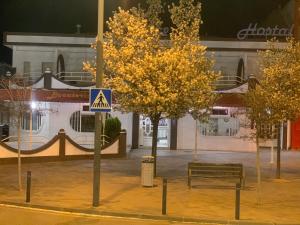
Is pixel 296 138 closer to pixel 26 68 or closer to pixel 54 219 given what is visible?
pixel 26 68

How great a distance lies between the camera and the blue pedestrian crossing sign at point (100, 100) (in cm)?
1393

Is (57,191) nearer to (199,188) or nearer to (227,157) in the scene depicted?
(199,188)

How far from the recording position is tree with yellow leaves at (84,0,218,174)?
59.1 ft

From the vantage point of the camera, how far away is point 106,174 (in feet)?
67.8

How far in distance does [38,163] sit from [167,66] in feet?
28.3

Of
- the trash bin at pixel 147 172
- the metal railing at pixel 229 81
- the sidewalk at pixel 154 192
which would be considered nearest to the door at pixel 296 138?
the metal railing at pixel 229 81

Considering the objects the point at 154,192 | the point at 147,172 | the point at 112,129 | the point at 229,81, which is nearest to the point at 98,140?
the point at 154,192

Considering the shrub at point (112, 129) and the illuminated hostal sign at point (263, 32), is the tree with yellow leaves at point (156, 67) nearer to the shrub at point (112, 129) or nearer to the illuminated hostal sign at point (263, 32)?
the shrub at point (112, 129)

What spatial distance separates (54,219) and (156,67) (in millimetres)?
6940

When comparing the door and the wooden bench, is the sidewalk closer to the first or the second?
the wooden bench

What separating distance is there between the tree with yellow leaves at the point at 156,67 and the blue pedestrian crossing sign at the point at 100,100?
3925 millimetres

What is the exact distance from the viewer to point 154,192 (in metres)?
16.6

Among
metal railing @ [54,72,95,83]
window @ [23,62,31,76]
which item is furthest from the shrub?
window @ [23,62,31,76]

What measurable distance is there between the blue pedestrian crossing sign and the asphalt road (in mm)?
2505
